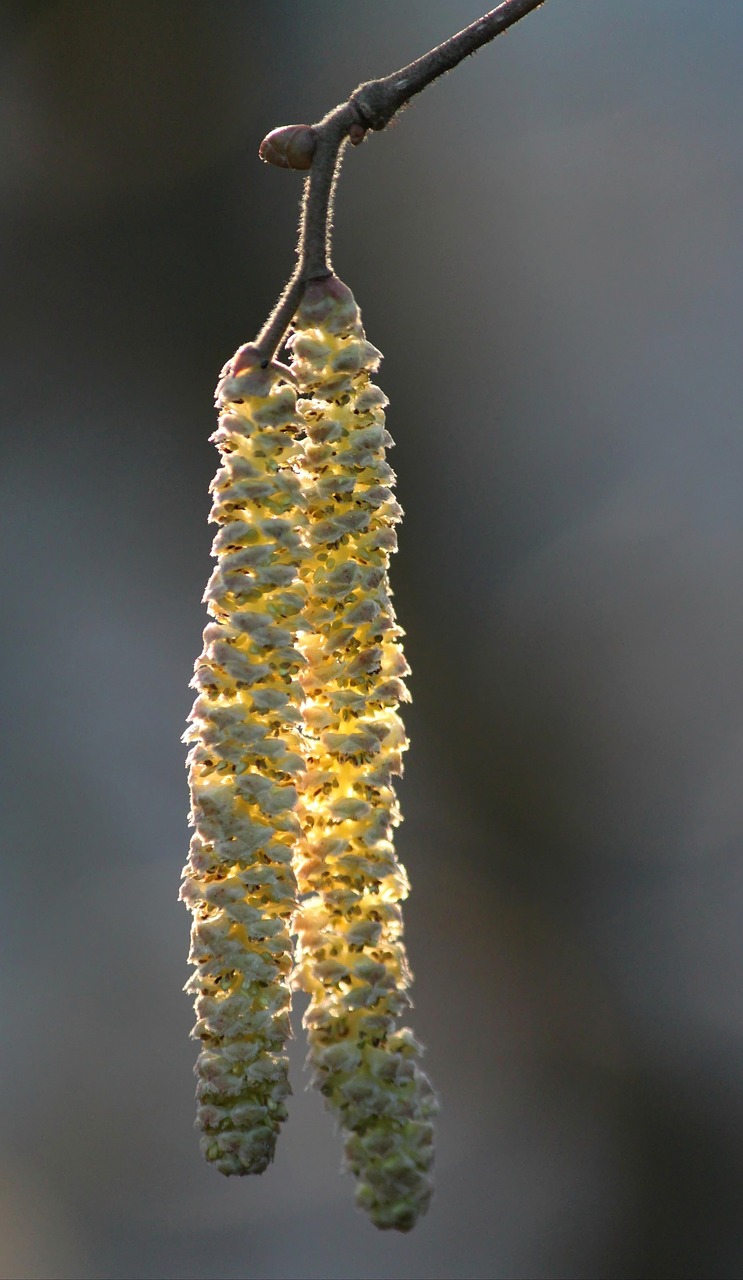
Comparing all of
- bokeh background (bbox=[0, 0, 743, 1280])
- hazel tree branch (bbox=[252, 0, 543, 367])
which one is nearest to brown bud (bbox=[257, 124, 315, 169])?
hazel tree branch (bbox=[252, 0, 543, 367])

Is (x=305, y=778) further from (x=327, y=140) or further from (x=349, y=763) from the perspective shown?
(x=327, y=140)

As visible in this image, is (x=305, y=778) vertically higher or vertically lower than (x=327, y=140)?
lower

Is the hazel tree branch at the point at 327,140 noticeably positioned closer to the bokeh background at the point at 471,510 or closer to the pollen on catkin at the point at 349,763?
the pollen on catkin at the point at 349,763

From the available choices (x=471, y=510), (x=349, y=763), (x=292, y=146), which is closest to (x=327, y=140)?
(x=292, y=146)

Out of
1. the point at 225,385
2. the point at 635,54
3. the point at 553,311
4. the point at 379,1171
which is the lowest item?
the point at 379,1171

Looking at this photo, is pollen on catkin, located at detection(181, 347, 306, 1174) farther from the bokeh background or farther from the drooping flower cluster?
the bokeh background

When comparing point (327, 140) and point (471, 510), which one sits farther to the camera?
point (471, 510)

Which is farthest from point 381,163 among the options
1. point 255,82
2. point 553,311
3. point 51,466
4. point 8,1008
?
point 8,1008

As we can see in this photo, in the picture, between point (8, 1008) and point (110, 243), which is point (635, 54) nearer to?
point (110, 243)
